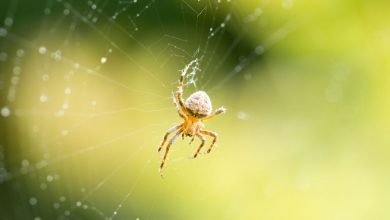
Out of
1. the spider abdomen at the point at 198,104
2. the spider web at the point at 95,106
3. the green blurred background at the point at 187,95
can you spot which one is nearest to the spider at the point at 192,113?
the spider abdomen at the point at 198,104

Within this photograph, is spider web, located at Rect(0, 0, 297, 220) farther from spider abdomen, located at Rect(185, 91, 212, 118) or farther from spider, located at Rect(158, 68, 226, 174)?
spider abdomen, located at Rect(185, 91, 212, 118)

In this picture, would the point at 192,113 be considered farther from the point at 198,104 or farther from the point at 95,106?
the point at 95,106

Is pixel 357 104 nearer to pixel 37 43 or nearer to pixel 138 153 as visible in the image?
pixel 138 153

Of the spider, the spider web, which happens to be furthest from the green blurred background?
the spider

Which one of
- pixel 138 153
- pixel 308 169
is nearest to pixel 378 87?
pixel 308 169

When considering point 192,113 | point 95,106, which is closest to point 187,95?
point 192,113
